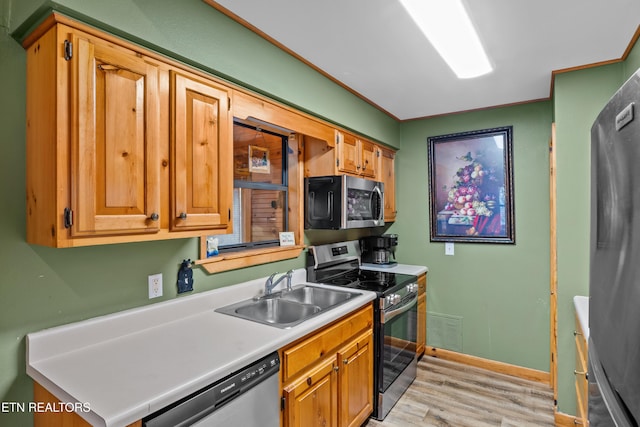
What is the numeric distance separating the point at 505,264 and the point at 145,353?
3.10 m

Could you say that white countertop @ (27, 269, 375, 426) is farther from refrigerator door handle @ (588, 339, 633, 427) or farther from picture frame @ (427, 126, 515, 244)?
picture frame @ (427, 126, 515, 244)

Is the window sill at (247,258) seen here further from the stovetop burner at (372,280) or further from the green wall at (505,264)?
the green wall at (505,264)

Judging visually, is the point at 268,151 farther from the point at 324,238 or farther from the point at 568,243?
the point at 568,243

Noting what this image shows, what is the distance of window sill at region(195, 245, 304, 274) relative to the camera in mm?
1975

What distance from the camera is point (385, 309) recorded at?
96.5 inches

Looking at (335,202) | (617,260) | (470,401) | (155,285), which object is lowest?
(470,401)

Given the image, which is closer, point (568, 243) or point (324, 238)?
point (568, 243)

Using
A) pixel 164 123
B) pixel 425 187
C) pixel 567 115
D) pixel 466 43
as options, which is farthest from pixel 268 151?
pixel 567 115

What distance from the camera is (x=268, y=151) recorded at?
8.55 feet

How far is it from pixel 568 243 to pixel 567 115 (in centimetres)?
89

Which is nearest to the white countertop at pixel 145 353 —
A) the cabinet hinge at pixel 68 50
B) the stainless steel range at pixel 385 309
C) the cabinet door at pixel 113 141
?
the cabinet door at pixel 113 141

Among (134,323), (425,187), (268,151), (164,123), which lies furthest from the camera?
(425,187)

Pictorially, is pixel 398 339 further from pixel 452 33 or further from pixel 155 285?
pixel 452 33

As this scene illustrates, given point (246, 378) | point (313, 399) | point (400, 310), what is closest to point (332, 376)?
point (313, 399)
